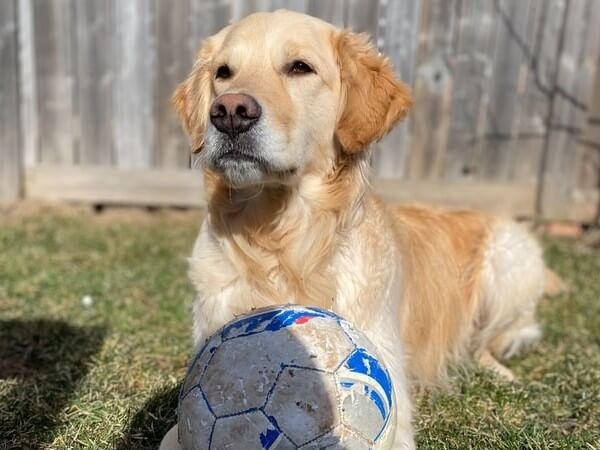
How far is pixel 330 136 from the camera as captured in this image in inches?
108

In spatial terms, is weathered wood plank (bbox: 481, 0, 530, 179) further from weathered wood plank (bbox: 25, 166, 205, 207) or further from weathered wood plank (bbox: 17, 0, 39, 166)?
weathered wood plank (bbox: 17, 0, 39, 166)

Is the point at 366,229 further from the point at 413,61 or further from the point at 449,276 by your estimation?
the point at 413,61

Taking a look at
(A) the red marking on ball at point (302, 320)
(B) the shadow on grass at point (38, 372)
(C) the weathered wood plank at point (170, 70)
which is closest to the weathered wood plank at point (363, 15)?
(C) the weathered wood plank at point (170, 70)

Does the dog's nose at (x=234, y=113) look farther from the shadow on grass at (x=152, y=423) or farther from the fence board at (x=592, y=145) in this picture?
the fence board at (x=592, y=145)

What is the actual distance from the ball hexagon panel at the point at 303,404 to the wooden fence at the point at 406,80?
4472mm

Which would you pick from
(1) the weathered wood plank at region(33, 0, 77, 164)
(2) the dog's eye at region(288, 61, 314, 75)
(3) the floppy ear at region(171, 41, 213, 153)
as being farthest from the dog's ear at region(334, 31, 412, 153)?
(1) the weathered wood plank at region(33, 0, 77, 164)

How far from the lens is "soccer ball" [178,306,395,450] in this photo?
193 cm

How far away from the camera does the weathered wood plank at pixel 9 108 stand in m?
6.12

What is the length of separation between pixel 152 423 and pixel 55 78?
4430mm

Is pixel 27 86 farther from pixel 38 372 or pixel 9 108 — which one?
pixel 38 372

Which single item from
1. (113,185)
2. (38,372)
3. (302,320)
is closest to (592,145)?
(113,185)

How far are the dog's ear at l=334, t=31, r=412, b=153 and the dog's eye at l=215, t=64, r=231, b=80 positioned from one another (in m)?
0.47

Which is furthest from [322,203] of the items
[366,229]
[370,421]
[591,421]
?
[591,421]

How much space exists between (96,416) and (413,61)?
445cm
